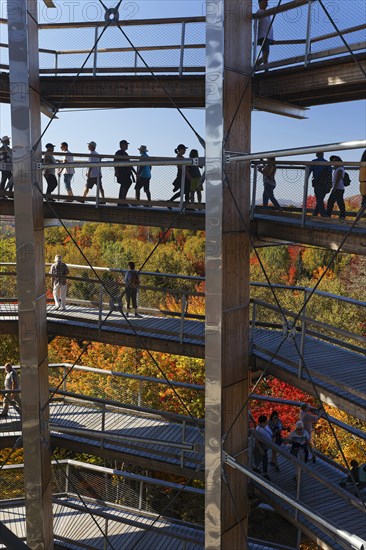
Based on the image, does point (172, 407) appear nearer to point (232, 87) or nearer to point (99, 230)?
point (232, 87)

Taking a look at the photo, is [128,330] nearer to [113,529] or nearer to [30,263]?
[30,263]

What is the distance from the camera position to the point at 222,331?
7469 millimetres

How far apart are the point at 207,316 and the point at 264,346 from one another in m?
2.04

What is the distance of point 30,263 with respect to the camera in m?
8.95

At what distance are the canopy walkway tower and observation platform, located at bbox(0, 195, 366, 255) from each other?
0.07 feet

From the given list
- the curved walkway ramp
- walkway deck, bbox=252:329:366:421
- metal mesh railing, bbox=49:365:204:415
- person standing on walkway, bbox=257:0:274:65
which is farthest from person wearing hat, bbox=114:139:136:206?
metal mesh railing, bbox=49:365:204:415

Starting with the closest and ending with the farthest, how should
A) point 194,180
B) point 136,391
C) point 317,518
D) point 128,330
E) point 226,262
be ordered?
1. point 317,518
2. point 226,262
3. point 194,180
4. point 128,330
5. point 136,391

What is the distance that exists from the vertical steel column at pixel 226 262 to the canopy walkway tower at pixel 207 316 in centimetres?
2

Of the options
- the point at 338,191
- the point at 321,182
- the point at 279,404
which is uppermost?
the point at 321,182

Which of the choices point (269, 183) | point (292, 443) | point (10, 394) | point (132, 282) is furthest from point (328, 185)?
point (10, 394)

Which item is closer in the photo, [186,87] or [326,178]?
[326,178]

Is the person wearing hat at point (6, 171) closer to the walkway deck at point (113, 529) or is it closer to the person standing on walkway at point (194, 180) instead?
the person standing on walkway at point (194, 180)

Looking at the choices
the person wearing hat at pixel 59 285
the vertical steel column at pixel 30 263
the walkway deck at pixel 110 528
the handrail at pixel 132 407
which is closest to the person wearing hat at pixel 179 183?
the vertical steel column at pixel 30 263

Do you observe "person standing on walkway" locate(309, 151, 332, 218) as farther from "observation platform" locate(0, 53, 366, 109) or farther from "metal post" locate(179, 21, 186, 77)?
"metal post" locate(179, 21, 186, 77)
